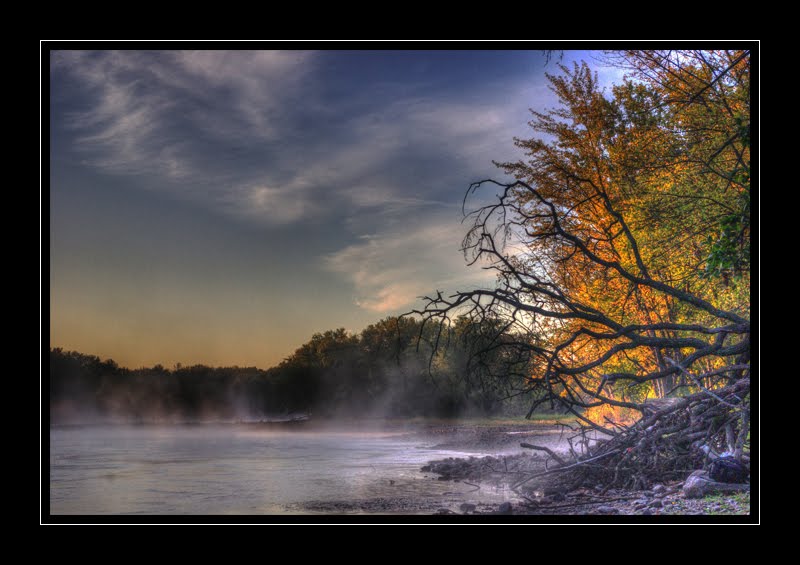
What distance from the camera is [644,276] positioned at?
11.1 meters

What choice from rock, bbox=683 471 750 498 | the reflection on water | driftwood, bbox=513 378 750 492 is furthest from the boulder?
rock, bbox=683 471 750 498

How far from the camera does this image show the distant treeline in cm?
1667

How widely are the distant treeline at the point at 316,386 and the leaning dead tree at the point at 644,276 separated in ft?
11.6

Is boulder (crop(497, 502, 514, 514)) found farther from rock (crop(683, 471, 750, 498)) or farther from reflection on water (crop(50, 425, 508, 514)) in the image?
rock (crop(683, 471, 750, 498))

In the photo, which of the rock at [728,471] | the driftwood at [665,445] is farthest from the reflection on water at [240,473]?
the rock at [728,471]

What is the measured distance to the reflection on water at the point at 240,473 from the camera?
38.4 feet

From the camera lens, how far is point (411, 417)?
19922 mm

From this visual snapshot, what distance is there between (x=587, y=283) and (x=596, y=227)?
3.82 ft

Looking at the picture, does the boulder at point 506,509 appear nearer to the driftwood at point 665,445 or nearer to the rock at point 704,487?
the driftwood at point 665,445

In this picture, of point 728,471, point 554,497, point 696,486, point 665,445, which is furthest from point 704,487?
point 554,497

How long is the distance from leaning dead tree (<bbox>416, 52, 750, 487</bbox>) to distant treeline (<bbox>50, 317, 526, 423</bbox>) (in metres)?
3.53
